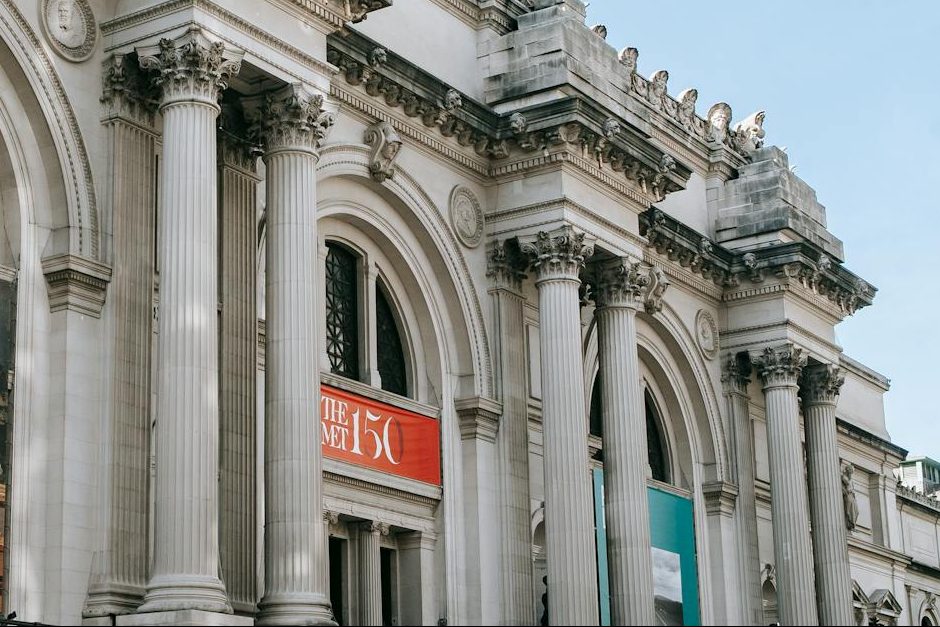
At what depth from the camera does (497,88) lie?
3491 centimetres

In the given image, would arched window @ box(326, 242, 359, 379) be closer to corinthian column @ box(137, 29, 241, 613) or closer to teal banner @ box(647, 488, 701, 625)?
corinthian column @ box(137, 29, 241, 613)

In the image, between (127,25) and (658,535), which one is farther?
(658,535)

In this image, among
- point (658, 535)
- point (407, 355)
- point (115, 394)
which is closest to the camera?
point (115, 394)

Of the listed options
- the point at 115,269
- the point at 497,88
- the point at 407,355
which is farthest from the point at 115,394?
the point at 497,88

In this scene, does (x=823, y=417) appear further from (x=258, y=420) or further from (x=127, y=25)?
(x=127, y=25)

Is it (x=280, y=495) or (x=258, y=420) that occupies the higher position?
(x=258, y=420)

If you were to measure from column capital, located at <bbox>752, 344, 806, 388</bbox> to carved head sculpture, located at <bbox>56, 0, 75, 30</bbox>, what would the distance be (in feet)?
71.7

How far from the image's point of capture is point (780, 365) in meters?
41.9

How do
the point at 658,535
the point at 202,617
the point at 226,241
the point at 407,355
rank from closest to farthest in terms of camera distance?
the point at 202,617
the point at 226,241
the point at 407,355
the point at 658,535

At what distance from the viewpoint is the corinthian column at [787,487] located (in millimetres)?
40094

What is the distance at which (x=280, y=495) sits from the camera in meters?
24.7

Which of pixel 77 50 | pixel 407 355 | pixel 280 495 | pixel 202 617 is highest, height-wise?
pixel 77 50

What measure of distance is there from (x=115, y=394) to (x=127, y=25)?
5397 millimetres

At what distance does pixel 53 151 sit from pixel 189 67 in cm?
227
